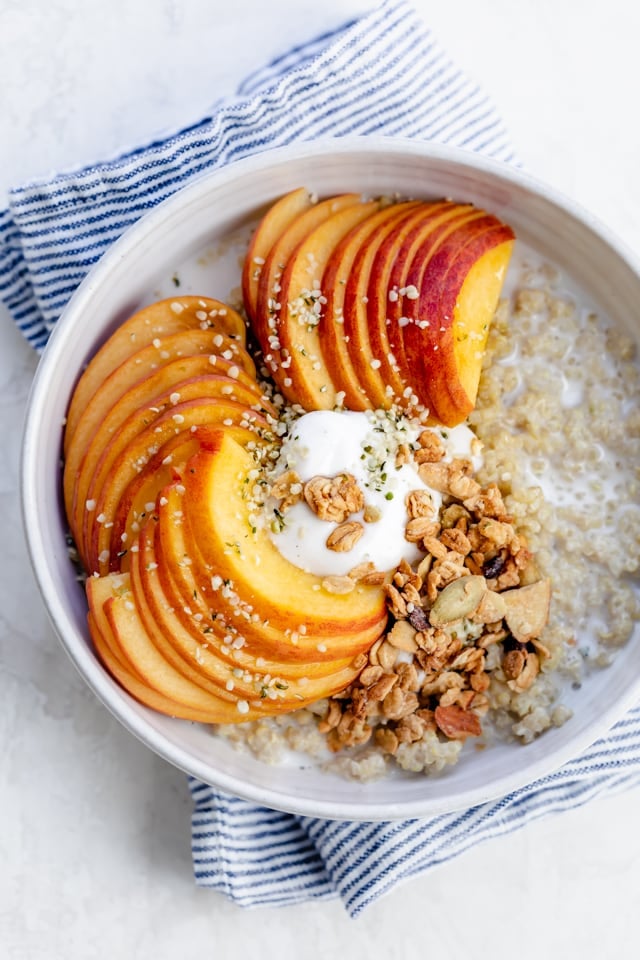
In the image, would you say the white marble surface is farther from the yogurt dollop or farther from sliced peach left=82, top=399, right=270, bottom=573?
the yogurt dollop

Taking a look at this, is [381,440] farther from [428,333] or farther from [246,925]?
[246,925]

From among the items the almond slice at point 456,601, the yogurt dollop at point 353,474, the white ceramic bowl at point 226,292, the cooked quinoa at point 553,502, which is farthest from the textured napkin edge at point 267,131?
the almond slice at point 456,601

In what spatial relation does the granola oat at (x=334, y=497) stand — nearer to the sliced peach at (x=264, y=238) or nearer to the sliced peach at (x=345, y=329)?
the sliced peach at (x=345, y=329)

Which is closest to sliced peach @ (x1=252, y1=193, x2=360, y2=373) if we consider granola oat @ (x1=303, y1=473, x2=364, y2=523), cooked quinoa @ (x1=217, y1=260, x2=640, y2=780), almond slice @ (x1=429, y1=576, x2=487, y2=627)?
granola oat @ (x1=303, y1=473, x2=364, y2=523)

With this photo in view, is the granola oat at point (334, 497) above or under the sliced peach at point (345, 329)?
under

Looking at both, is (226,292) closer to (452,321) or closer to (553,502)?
(452,321)

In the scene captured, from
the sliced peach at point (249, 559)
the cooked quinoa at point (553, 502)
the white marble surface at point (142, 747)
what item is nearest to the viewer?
the sliced peach at point (249, 559)

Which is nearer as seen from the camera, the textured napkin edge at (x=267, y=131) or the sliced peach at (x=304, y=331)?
the sliced peach at (x=304, y=331)

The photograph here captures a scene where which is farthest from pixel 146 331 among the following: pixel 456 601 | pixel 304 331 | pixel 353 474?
pixel 456 601

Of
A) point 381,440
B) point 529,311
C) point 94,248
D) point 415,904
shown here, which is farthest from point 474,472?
point 415,904
